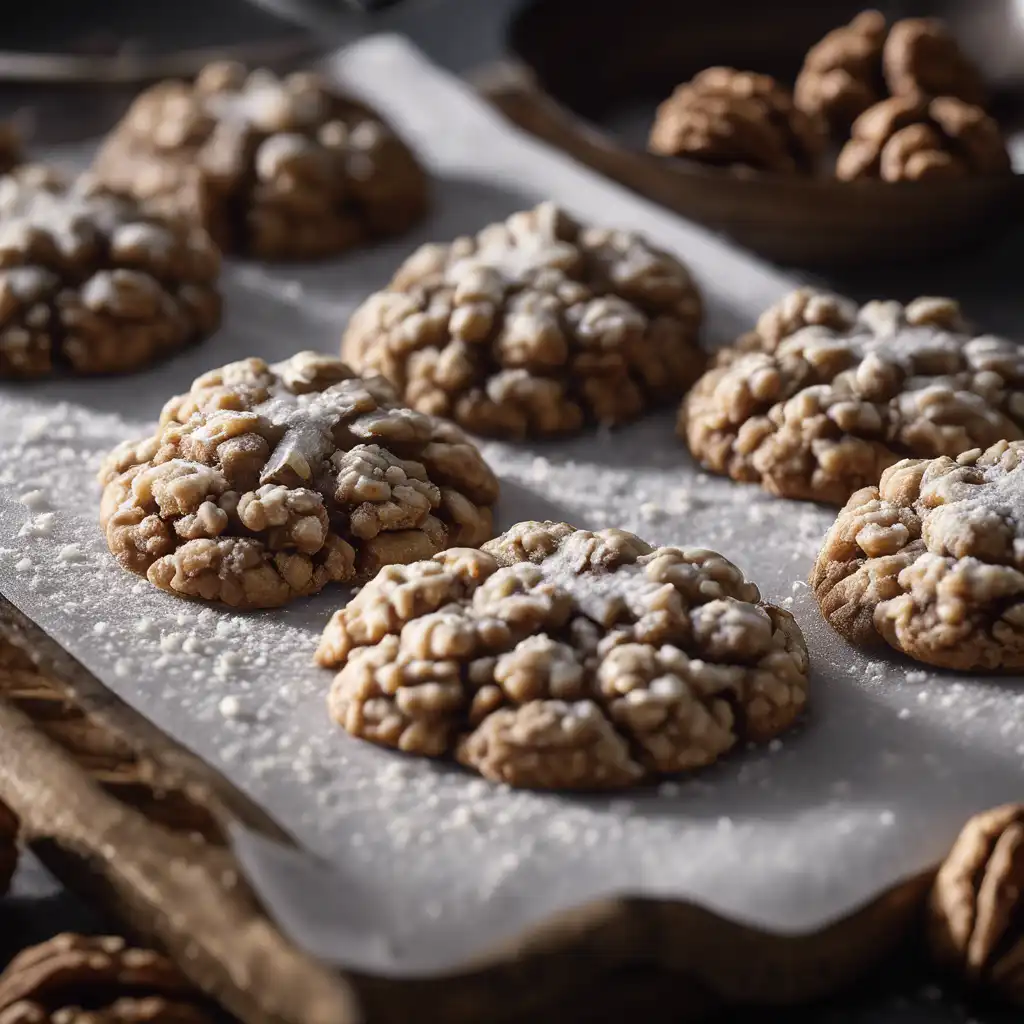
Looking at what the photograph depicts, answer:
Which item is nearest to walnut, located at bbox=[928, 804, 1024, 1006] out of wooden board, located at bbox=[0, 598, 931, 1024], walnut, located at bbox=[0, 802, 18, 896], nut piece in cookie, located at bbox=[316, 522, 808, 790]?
wooden board, located at bbox=[0, 598, 931, 1024]

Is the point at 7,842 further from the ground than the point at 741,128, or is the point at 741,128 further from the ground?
the point at 741,128

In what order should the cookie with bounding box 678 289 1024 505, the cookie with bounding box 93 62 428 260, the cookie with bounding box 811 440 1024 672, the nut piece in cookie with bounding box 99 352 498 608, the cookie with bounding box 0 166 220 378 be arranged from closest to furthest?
the cookie with bounding box 811 440 1024 672
the nut piece in cookie with bounding box 99 352 498 608
the cookie with bounding box 678 289 1024 505
the cookie with bounding box 0 166 220 378
the cookie with bounding box 93 62 428 260

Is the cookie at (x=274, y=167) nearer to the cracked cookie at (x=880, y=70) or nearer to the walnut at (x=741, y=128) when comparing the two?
the walnut at (x=741, y=128)

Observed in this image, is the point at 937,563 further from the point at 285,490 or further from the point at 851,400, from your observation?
the point at 285,490

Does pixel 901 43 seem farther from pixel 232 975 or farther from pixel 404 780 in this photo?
pixel 232 975

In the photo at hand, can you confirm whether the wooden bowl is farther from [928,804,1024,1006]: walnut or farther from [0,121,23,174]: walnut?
[928,804,1024,1006]: walnut

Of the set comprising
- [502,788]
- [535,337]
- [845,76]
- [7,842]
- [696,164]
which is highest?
[845,76]

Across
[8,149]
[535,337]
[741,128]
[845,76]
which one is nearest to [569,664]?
[535,337]
